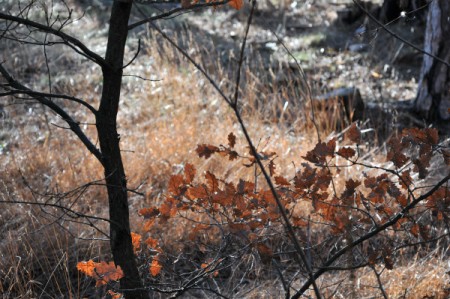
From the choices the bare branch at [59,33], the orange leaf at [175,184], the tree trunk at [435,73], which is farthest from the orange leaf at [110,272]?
the tree trunk at [435,73]

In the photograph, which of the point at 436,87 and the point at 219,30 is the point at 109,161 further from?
the point at 219,30

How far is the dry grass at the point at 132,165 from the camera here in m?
3.07

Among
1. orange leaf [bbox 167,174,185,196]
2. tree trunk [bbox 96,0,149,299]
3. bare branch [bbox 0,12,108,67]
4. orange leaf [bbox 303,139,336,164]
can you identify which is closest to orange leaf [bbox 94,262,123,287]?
tree trunk [bbox 96,0,149,299]

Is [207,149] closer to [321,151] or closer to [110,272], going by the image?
[321,151]

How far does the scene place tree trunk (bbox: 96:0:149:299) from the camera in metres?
1.89

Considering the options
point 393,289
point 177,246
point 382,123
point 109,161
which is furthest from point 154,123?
point 109,161

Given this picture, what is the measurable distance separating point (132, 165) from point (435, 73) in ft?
10.4

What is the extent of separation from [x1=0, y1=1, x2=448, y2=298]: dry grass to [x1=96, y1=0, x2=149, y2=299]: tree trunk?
6.2 inches

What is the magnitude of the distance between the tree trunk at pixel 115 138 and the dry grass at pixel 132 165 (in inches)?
6.2

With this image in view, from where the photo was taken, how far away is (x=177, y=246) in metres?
3.46

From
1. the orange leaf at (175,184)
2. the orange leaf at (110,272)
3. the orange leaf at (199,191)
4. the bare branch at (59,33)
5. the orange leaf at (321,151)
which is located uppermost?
the bare branch at (59,33)

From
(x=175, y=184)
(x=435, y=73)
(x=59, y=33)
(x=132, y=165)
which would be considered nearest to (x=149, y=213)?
(x=175, y=184)

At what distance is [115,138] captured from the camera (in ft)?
6.37

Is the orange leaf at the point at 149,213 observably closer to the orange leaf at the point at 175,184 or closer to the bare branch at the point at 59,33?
the orange leaf at the point at 175,184
